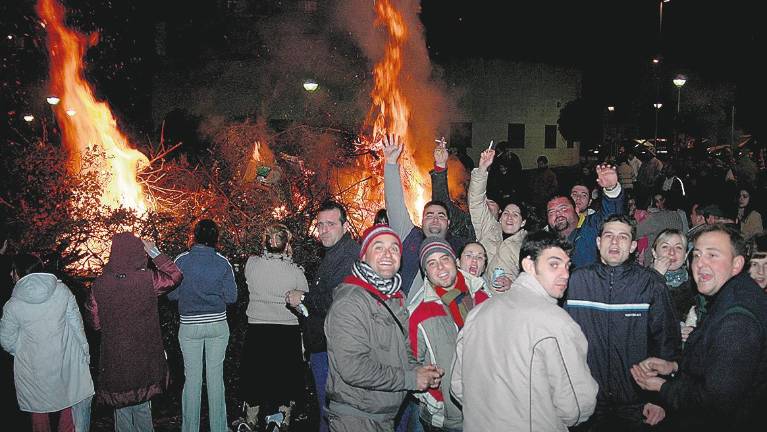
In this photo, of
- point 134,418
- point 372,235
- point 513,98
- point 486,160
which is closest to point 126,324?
point 134,418

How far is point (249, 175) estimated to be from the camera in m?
10.7

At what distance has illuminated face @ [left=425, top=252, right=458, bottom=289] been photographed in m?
4.75

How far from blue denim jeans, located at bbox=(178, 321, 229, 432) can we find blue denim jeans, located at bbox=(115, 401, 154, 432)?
406 millimetres

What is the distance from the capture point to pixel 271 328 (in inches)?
254

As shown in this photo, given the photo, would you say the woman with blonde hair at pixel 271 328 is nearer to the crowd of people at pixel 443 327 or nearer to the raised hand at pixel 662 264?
the crowd of people at pixel 443 327

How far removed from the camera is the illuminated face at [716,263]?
406 centimetres

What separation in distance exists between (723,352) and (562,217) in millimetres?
3316

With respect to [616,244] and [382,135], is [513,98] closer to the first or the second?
[382,135]

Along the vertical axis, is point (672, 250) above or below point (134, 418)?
above

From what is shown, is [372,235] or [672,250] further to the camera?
[672,250]

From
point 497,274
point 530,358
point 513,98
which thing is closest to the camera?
point 530,358

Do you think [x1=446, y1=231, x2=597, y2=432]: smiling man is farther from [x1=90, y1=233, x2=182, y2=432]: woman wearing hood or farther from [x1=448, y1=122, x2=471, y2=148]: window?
[x1=448, y1=122, x2=471, y2=148]: window

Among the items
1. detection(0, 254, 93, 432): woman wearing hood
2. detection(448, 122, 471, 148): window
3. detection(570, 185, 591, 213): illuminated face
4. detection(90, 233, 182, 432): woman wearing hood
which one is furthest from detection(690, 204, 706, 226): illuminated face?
detection(448, 122, 471, 148): window

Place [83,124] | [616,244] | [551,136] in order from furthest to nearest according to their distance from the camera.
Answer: [551,136] → [83,124] → [616,244]
